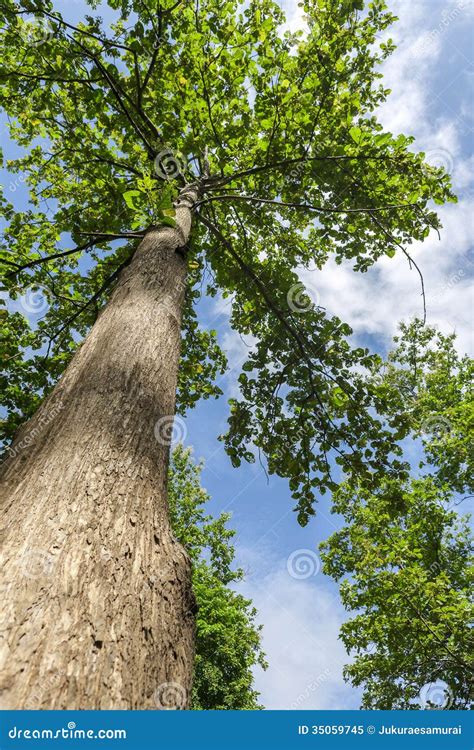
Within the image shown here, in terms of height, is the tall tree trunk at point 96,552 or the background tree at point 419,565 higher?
the background tree at point 419,565

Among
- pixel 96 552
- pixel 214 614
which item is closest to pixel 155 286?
pixel 96 552

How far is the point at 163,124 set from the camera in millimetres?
5855

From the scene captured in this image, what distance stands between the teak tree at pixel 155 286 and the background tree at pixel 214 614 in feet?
36.2

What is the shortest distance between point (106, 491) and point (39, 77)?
5.32 m

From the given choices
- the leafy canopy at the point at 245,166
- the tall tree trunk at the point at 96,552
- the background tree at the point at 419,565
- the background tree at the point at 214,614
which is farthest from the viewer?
the background tree at the point at 214,614

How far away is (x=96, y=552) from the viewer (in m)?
1.30

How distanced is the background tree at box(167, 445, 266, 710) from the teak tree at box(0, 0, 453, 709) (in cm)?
1104

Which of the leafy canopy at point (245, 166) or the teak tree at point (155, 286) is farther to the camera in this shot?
the leafy canopy at point (245, 166)

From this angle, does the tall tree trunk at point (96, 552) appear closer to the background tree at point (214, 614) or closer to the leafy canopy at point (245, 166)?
the leafy canopy at point (245, 166)

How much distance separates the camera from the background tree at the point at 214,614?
1596 centimetres

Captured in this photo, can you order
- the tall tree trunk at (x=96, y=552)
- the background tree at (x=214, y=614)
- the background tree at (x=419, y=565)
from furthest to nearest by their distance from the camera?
1. the background tree at (x=214, y=614)
2. the background tree at (x=419, y=565)
3. the tall tree trunk at (x=96, y=552)

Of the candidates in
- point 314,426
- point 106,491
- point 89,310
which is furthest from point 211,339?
point 106,491

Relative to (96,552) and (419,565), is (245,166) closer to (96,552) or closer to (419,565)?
(96,552)

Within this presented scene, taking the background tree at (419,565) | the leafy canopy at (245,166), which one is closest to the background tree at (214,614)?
the background tree at (419,565)
